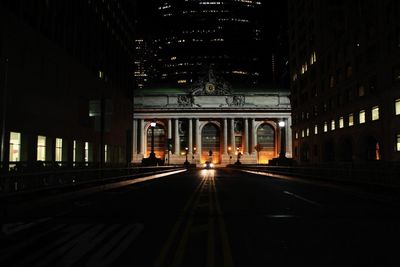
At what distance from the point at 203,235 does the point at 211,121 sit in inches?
5089

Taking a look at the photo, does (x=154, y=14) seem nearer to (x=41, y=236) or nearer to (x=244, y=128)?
(x=244, y=128)

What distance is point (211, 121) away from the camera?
5448 inches

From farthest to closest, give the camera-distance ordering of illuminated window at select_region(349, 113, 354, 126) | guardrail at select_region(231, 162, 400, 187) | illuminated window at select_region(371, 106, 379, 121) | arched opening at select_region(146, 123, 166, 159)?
1. arched opening at select_region(146, 123, 166, 159)
2. illuminated window at select_region(349, 113, 354, 126)
3. illuminated window at select_region(371, 106, 379, 121)
4. guardrail at select_region(231, 162, 400, 187)

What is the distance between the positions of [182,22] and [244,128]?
222 feet

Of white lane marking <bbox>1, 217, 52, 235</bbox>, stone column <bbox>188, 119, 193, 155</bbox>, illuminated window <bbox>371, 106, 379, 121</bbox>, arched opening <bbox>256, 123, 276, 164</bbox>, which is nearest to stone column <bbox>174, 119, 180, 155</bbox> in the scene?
stone column <bbox>188, 119, 193, 155</bbox>

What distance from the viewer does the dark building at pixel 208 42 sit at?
575ft

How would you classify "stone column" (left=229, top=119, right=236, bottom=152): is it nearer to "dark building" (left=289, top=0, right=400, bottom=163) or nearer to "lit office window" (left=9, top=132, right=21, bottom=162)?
"dark building" (left=289, top=0, right=400, bottom=163)

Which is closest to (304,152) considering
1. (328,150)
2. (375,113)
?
(328,150)

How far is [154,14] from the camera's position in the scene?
191500mm

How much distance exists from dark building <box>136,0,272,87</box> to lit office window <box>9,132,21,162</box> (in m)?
140

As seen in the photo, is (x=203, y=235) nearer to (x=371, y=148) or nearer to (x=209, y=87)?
(x=371, y=148)

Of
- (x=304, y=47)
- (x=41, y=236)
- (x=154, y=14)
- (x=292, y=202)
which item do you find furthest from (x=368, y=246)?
(x=154, y=14)

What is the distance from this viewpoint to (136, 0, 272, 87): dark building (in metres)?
175

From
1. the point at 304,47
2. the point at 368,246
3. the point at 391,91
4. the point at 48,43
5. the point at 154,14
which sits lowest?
the point at 368,246
